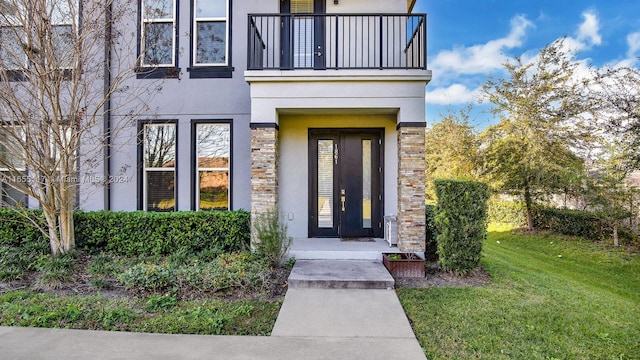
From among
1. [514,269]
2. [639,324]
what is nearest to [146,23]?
[514,269]

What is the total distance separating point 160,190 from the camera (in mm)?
7020

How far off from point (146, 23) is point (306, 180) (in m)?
5.00

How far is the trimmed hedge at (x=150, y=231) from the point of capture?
6.07m

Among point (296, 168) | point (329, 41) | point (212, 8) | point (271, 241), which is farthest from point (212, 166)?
point (329, 41)

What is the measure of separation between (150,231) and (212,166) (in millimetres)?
1853

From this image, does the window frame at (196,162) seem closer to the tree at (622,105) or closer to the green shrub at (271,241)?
the green shrub at (271,241)

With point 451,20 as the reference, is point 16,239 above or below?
below

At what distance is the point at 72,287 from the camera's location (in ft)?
15.7

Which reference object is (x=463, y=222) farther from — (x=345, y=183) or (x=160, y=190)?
(x=160, y=190)

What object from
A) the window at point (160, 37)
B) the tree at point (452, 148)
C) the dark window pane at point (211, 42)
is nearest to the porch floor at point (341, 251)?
the dark window pane at point (211, 42)

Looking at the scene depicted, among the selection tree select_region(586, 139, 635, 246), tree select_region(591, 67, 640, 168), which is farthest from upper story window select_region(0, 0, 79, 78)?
tree select_region(586, 139, 635, 246)

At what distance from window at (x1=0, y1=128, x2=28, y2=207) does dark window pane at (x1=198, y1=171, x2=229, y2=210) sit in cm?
314

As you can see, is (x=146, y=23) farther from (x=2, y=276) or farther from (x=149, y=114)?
(x=2, y=276)

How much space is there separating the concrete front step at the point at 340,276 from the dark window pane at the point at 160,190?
3525mm
